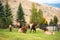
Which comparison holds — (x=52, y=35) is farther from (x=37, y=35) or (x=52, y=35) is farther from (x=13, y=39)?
(x=13, y=39)

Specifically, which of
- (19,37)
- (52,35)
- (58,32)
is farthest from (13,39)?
(58,32)

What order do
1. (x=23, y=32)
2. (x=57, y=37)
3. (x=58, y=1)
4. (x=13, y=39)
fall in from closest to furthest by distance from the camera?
(x=13, y=39), (x=57, y=37), (x=23, y=32), (x=58, y=1)

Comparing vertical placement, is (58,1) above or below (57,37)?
above

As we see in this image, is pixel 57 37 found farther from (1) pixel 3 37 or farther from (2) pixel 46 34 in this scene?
(1) pixel 3 37

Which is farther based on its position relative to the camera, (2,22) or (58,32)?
(2,22)

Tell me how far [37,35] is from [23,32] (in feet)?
1.73

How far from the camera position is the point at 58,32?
6.48m

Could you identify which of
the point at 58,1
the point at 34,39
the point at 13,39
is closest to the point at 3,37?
the point at 13,39

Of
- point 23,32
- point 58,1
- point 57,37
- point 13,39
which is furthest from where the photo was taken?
point 58,1

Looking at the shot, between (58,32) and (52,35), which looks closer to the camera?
(52,35)

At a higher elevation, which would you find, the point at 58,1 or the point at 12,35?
the point at 58,1

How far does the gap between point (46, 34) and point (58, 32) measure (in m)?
0.56

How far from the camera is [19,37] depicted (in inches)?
Answer: 218

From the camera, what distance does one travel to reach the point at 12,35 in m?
5.62
